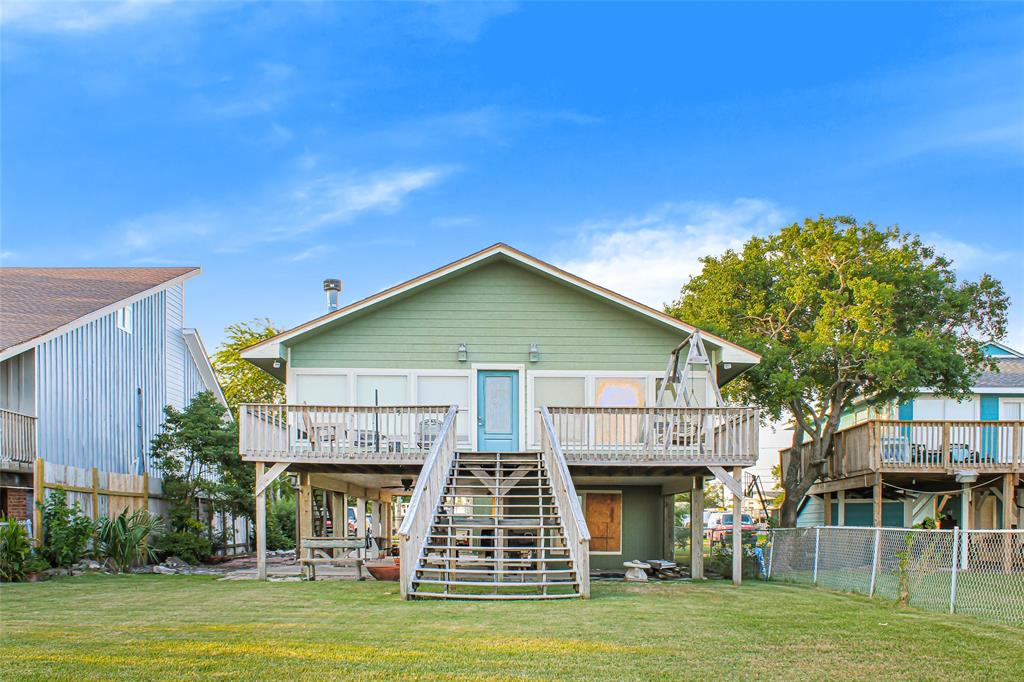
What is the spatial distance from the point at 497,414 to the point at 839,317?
8.65m

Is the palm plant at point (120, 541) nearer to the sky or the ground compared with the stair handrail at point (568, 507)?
nearer to the ground

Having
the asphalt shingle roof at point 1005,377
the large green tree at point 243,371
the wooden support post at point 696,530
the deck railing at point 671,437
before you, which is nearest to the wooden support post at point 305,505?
the deck railing at point 671,437

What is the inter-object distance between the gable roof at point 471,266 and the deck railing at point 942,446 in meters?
3.97

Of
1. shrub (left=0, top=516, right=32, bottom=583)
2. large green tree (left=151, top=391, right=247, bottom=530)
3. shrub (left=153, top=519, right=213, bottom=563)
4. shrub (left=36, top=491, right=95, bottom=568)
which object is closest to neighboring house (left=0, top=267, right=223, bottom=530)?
shrub (left=36, top=491, right=95, bottom=568)

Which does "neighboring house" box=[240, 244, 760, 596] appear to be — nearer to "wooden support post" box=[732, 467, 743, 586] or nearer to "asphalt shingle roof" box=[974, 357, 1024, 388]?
"wooden support post" box=[732, 467, 743, 586]

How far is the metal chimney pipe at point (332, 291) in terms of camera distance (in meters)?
21.6

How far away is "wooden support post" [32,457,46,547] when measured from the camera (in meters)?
17.3

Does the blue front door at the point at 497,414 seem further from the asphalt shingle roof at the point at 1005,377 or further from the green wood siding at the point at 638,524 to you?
the asphalt shingle roof at the point at 1005,377

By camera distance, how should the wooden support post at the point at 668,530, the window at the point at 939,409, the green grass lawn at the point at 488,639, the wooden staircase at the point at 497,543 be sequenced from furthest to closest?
the window at the point at 939,409, the wooden support post at the point at 668,530, the wooden staircase at the point at 497,543, the green grass lawn at the point at 488,639

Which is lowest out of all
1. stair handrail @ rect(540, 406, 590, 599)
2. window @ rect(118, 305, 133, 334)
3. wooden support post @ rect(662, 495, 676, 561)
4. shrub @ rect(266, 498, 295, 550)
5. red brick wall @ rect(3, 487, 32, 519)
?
shrub @ rect(266, 498, 295, 550)

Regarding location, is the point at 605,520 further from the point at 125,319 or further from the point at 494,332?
the point at 125,319

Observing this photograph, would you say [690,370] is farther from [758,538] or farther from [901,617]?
[901,617]

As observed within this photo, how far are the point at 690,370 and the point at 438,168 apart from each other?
10052 millimetres

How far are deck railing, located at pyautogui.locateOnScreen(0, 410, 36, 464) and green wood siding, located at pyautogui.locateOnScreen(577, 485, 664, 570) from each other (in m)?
10.2
